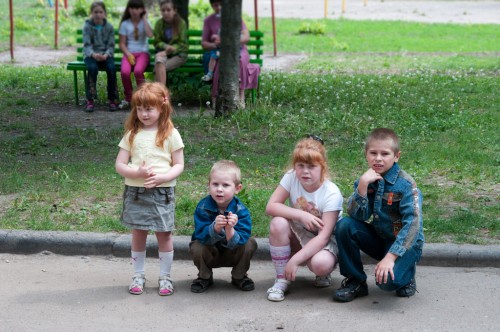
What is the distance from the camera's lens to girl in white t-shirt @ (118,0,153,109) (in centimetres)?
1132

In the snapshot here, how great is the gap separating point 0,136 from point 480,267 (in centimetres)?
581

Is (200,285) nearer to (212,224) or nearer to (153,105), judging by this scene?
(212,224)

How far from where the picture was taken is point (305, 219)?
521 centimetres

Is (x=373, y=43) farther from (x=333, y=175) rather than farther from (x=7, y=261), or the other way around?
(x=7, y=261)

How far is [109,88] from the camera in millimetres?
11305

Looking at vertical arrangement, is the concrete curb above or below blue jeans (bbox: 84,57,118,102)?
below

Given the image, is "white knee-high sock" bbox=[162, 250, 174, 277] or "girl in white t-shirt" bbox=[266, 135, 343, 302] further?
"white knee-high sock" bbox=[162, 250, 174, 277]

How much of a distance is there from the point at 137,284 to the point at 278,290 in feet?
2.93

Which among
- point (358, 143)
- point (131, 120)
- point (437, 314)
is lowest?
point (437, 314)

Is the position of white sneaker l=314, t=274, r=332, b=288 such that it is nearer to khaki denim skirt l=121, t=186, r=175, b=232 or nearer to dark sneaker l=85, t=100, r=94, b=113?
khaki denim skirt l=121, t=186, r=175, b=232

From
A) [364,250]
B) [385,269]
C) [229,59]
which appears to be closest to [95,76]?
[229,59]

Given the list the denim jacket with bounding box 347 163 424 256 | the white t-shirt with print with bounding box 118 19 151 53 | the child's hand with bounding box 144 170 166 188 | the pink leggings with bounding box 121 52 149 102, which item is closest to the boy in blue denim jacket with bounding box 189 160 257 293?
the child's hand with bounding box 144 170 166 188

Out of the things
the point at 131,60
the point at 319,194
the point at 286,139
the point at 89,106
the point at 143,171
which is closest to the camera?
the point at 143,171

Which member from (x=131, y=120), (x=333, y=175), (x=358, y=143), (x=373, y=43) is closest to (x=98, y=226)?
(x=131, y=120)
